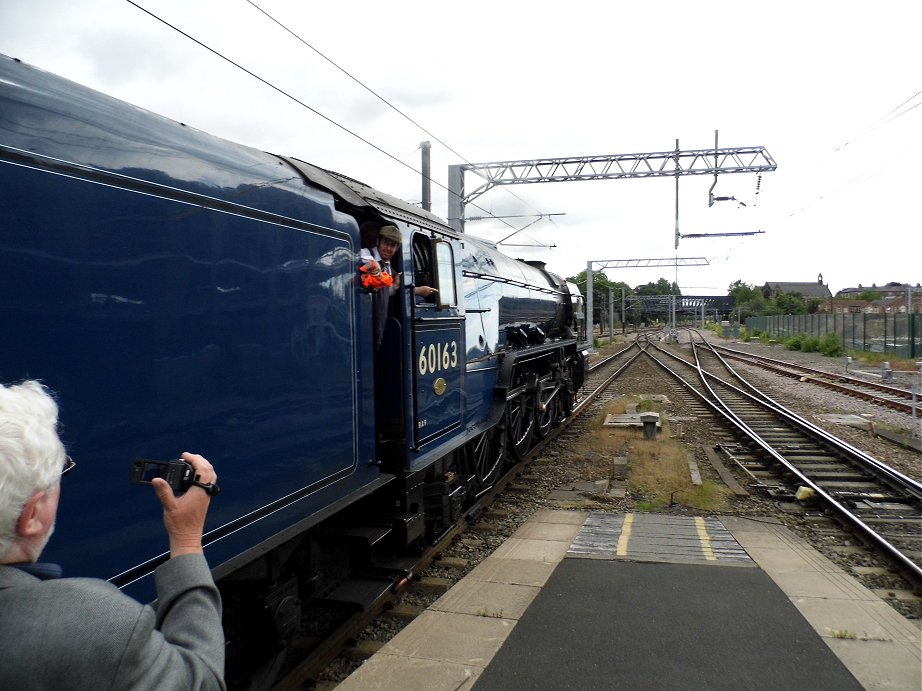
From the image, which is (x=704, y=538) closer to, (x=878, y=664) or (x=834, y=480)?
(x=878, y=664)

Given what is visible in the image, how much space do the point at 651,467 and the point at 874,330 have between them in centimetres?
2747

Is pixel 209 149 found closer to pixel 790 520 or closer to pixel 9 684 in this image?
pixel 9 684

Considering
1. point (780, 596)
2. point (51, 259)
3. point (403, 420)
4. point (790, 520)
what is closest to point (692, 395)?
point (790, 520)

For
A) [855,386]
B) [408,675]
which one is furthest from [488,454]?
[855,386]

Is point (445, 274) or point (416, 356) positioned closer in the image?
point (416, 356)

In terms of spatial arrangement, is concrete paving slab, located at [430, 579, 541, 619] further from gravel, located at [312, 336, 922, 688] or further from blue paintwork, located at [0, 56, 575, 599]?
A: blue paintwork, located at [0, 56, 575, 599]

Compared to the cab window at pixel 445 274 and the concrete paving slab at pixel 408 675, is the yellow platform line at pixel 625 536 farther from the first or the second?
the cab window at pixel 445 274

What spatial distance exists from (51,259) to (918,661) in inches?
199

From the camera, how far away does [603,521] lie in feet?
23.6

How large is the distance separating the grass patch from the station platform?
1649 millimetres

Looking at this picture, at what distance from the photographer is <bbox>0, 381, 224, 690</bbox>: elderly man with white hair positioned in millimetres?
1223

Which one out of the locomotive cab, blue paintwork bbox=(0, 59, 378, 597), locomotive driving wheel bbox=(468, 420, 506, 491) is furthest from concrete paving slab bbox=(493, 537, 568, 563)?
blue paintwork bbox=(0, 59, 378, 597)

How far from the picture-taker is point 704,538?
6.53m

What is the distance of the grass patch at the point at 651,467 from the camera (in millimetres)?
8031
